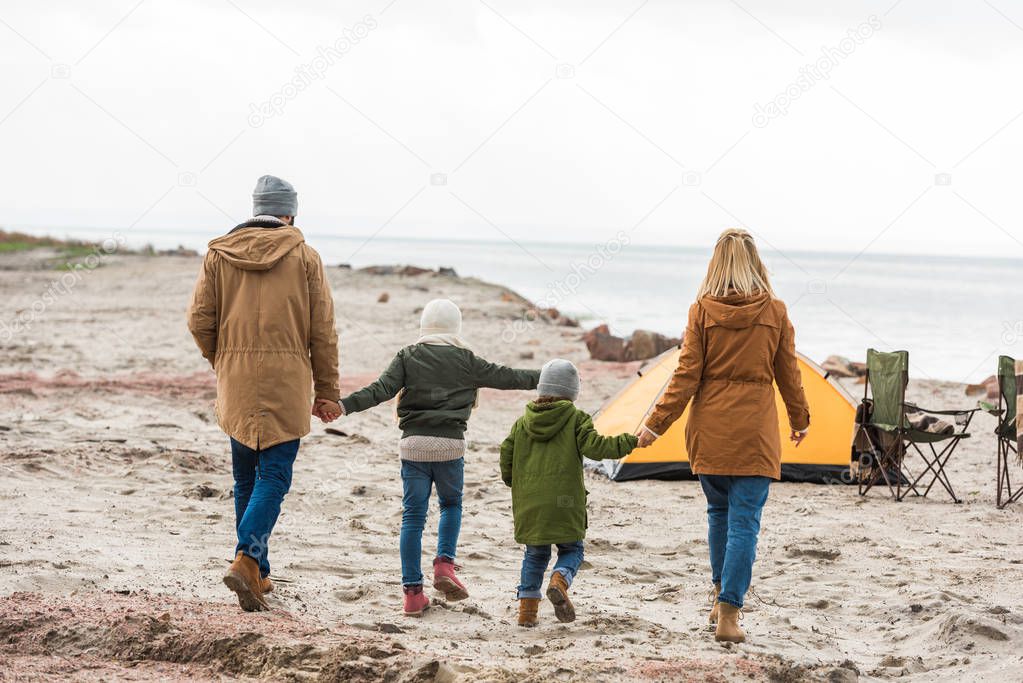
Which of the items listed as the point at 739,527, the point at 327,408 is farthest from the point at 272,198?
the point at 739,527

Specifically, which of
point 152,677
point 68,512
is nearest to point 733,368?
point 152,677

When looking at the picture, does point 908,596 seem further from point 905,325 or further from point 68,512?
point 905,325

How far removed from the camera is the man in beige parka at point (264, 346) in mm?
4527

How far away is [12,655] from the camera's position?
12.3 feet

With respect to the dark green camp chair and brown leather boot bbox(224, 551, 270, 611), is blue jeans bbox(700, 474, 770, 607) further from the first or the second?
the dark green camp chair

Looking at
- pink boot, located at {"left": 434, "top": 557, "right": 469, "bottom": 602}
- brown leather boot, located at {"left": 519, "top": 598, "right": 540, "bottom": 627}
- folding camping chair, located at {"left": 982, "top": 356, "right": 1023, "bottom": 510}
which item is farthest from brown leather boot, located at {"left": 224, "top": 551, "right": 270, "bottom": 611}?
folding camping chair, located at {"left": 982, "top": 356, "right": 1023, "bottom": 510}

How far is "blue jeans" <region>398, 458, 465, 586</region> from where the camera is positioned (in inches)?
188

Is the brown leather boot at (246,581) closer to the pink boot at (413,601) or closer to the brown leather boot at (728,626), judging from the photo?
the pink boot at (413,601)

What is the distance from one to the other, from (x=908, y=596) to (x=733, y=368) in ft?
5.75

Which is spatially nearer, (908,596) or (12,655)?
(12,655)

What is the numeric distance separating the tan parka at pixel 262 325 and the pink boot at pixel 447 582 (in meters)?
0.95

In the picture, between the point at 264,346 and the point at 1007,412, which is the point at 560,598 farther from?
the point at 1007,412

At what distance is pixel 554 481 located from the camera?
15.2 ft

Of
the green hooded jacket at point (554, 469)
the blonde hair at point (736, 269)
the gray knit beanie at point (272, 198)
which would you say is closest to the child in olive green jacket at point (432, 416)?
the green hooded jacket at point (554, 469)
